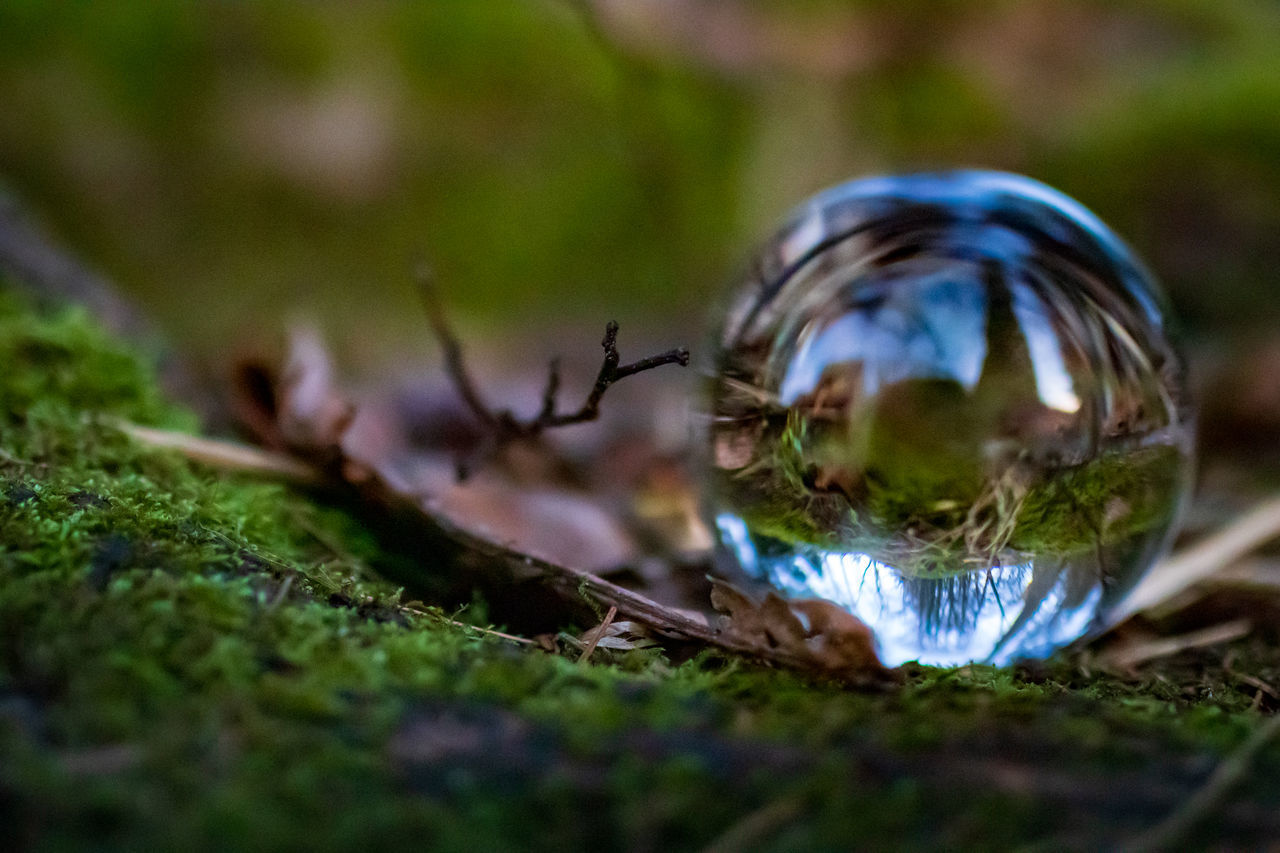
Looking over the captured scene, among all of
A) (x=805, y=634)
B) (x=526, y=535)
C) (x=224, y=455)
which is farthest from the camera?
(x=526, y=535)

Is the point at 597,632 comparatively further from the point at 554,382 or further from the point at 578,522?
the point at 578,522

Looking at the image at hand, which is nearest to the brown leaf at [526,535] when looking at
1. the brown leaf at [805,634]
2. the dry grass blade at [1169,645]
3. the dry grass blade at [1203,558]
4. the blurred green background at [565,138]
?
the brown leaf at [805,634]

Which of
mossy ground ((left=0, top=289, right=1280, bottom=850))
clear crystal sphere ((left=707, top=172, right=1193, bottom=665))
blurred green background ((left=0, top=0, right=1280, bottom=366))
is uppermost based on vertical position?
blurred green background ((left=0, top=0, right=1280, bottom=366))

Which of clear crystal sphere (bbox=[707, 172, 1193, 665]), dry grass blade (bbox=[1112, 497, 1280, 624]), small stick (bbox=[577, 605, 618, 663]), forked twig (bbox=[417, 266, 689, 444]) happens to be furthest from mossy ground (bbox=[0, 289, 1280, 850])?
dry grass blade (bbox=[1112, 497, 1280, 624])

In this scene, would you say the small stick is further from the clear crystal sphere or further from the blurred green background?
the blurred green background

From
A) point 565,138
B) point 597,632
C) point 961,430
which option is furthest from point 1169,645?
point 565,138

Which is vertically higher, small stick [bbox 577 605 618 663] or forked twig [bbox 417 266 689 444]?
forked twig [bbox 417 266 689 444]
